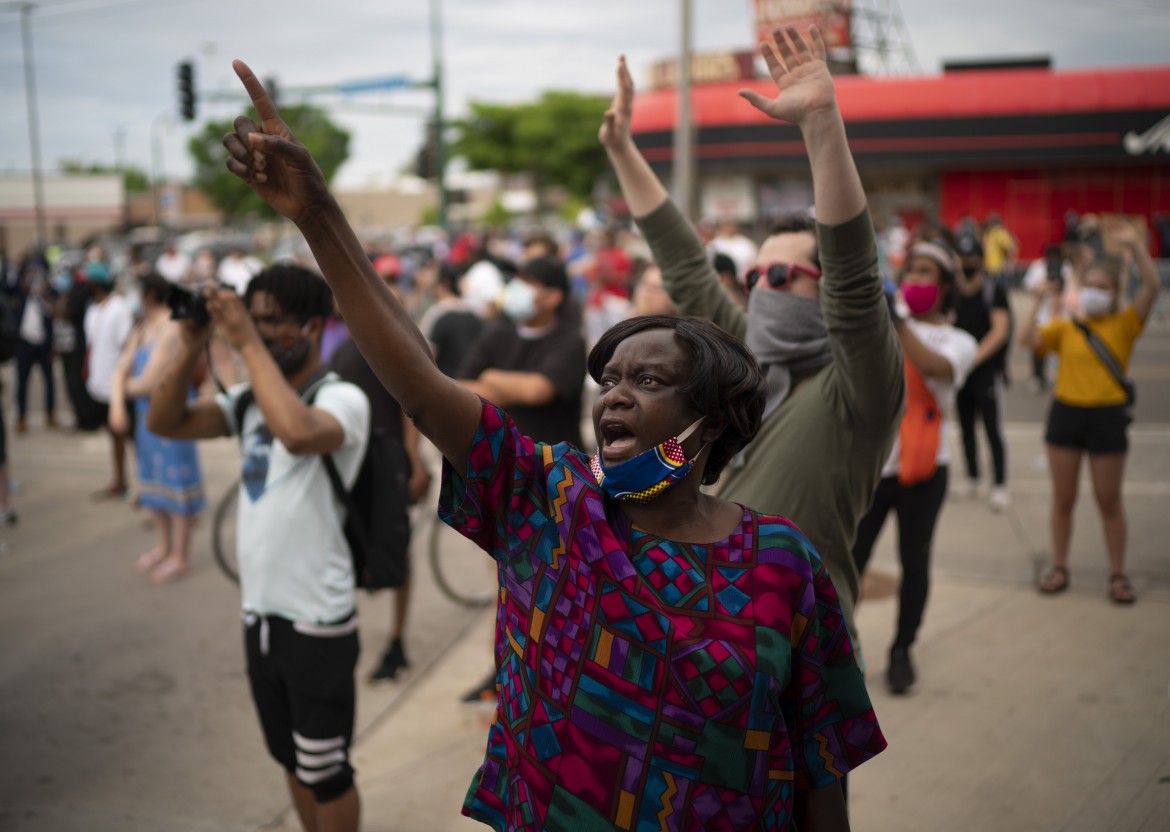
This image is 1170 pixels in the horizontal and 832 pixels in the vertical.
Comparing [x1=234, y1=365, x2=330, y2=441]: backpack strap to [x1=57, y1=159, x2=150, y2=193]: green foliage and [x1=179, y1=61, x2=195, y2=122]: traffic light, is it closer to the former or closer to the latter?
[x1=179, y1=61, x2=195, y2=122]: traffic light

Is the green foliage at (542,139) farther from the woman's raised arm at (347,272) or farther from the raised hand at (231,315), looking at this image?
the woman's raised arm at (347,272)

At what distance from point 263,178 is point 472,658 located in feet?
13.6

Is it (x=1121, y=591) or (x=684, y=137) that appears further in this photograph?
(x=684, y=137)

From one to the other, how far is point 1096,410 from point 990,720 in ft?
6.75

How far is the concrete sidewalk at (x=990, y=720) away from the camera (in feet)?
12.1

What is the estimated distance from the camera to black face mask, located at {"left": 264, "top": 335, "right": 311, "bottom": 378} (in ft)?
11.1

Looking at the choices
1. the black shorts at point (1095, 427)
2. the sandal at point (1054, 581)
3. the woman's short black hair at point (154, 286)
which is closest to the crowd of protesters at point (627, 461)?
the black shorts at point (1095, 427)

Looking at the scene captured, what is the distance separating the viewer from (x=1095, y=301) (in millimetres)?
5797

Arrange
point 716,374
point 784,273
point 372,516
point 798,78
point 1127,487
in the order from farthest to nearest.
Result: point 1127,487 < point 372,516 < point 784,273 < point 798,78 < point 716,374

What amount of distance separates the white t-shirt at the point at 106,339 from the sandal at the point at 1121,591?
24.8 feet

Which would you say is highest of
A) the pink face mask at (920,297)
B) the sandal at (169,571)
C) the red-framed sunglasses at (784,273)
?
the red-framed sunglasses at (784,273)

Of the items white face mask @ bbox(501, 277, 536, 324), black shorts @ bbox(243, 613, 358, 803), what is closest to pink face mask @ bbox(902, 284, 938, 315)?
white face mask @ bbox(501, 277, 536, 324)

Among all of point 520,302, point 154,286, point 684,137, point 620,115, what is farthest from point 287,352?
point 684,137

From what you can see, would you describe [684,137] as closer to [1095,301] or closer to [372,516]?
[1095,301]
